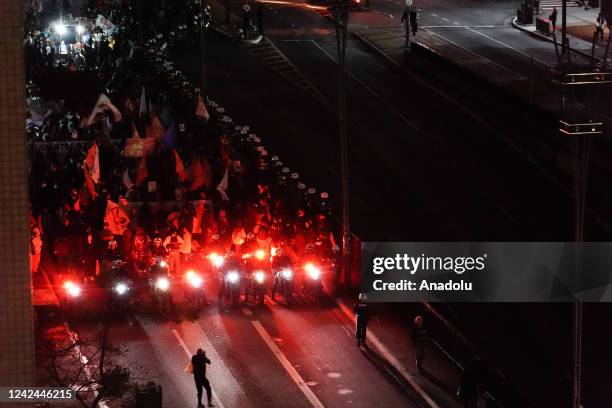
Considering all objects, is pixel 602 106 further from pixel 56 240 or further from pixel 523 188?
pixel 56 240

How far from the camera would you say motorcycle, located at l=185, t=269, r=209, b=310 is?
120ft

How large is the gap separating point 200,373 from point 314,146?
22.2 metres

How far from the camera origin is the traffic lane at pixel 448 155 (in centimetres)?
4534

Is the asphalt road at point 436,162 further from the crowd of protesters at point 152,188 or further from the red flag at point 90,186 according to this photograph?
the red flag at point 90,186

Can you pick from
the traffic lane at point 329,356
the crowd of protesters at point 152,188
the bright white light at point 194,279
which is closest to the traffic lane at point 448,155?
the crowd of protesters at point 152,188

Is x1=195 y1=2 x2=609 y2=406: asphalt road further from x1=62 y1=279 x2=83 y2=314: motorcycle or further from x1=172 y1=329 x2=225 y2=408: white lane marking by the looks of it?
x1=62 y1=279 x2=83 y2=314: motorcycle

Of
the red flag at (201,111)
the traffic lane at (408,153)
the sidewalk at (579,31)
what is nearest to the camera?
the traffic lane at (408,153)

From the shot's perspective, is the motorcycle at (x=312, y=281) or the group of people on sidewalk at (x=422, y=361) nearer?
the group of people on sidewalk at (x=422, y=361)

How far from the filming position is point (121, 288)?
119 ft

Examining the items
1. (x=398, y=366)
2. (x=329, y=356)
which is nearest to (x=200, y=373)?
(x=329, y=356)

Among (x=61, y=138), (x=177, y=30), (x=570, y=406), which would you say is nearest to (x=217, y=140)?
(x=61, y=138)

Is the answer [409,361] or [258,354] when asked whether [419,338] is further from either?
[258,354]

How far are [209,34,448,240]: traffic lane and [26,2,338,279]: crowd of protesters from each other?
2.04 meters

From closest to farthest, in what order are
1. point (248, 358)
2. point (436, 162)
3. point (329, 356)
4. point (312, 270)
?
point (248, 358), point (329, 356), point (312, 270), point (436, 162)
